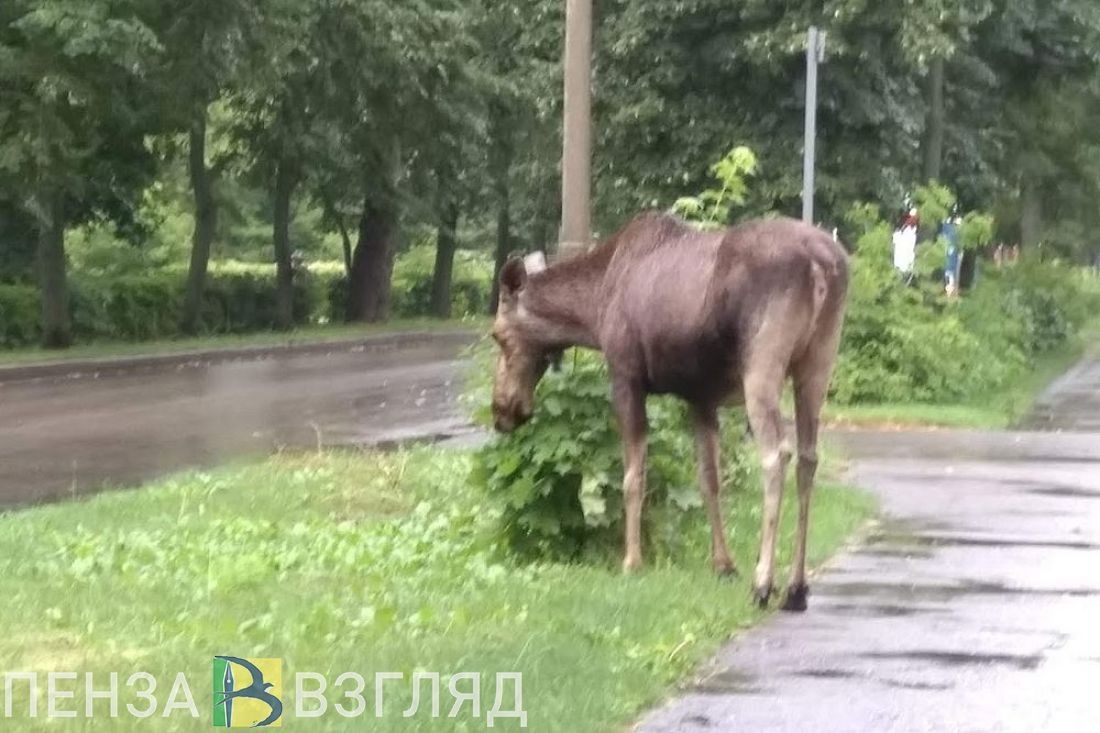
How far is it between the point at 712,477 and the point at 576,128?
3.64 m

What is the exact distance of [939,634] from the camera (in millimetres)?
9055

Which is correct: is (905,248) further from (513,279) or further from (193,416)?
(513,279)

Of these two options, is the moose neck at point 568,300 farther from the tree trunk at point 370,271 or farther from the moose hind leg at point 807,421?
the tree trunk at point 370,271

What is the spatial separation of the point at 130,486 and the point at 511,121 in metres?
30.7

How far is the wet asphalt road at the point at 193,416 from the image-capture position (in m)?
17.2

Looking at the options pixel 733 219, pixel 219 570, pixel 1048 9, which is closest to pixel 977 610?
pixel 219 570

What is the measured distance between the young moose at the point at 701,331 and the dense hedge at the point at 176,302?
2701 cm

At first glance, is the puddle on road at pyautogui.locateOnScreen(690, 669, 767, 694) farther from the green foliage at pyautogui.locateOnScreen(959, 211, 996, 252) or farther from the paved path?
the green foliage at pyautogui.locateOnScreen(959, 211, 996, 252)

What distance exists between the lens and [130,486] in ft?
51.0

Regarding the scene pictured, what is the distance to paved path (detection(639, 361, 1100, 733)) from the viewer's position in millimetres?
7492

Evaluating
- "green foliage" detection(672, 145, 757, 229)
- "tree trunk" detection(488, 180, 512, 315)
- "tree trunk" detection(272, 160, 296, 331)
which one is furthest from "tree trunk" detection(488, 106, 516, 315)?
"green foliage" detection(672, 145, 757, 229)

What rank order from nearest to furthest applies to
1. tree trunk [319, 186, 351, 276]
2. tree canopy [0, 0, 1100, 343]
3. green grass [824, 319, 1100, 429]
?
green grass [824, 319, 1100, 429], tree canopy [0, 0, 1100, 343], tree trunk [319, 186, 351, 276]

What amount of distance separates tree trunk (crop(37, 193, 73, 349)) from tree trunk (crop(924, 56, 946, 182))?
1464cm

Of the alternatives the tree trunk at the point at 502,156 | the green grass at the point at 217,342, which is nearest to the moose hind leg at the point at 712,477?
the green grass at the point at 217,342
